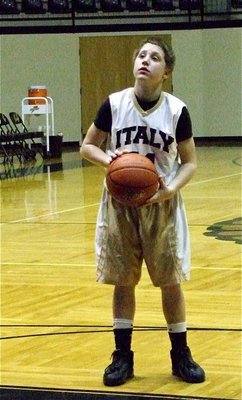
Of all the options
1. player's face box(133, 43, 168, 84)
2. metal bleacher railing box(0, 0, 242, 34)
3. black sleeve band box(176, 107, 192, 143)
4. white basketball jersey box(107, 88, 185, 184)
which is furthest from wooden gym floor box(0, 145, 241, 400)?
metal bleacher railing box(0, 0, 242, 34)

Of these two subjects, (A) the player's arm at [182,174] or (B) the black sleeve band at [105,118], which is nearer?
(A) the player's arm at [182,174]

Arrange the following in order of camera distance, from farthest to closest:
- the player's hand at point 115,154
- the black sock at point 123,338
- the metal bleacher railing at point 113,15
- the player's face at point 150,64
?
the metal bleacher railing at point 113,15, the black sock at point 123,338, the player's face at point 150,64, the player's hand at point 115,154

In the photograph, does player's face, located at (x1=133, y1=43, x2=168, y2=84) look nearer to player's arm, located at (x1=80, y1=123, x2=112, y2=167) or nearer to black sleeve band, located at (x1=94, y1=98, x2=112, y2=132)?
black sleeve band, located at (x1=94, y1=98, x2=112, y2=132)

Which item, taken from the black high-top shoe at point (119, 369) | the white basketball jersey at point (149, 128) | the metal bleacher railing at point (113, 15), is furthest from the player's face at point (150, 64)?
the metal bleacher railing at point (113, 15)

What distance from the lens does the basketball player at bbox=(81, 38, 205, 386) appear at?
443 cm

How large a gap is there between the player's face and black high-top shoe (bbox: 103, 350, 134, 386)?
1.29m

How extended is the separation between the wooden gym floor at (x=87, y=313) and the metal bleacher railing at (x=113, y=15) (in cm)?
1135

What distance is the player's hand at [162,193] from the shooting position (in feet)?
14.0

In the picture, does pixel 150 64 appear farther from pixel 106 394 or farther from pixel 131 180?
pixel 106 394

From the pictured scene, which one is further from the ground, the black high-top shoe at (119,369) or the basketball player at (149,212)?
the basketball player at (149,212)

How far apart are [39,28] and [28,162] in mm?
4644

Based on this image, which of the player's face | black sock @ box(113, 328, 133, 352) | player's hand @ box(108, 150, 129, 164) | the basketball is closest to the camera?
the basketball

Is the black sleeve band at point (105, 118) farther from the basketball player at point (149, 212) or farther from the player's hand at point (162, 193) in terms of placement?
the player's hand at point (162, 193)

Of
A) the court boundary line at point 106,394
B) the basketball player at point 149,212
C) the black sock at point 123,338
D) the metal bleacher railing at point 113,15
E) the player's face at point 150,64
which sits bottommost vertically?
the metal bleacher railing at point 113,15
